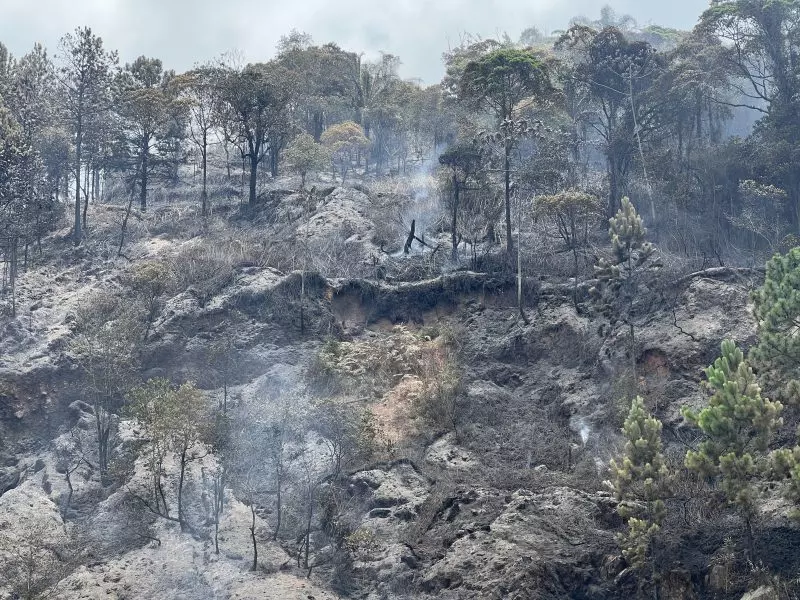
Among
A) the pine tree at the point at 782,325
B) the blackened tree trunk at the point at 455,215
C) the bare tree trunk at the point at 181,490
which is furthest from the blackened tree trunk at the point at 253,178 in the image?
the pine tree at the point at 782,325

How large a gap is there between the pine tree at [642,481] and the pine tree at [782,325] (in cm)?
288

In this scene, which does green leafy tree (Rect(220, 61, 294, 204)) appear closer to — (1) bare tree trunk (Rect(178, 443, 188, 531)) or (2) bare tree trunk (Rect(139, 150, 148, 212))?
(2) bare tree trunk (Rect(139, 150, 148, 212))

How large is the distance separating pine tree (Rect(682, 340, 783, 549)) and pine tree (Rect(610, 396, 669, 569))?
992 mm

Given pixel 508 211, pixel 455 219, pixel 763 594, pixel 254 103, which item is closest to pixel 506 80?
pixel 508 211

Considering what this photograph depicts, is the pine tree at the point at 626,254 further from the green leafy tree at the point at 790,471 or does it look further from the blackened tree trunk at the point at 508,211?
the green leafy tree at the point at 790,471

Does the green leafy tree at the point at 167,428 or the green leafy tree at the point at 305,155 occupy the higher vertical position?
the green leafy tree at the point at 305,155

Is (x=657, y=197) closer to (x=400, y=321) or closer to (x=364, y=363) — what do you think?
(x=400, y=321)

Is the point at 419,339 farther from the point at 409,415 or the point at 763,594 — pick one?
the point at 763,594

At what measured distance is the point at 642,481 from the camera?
21141 millimetres

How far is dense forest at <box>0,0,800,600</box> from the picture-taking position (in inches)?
880

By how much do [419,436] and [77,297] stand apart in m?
16.0

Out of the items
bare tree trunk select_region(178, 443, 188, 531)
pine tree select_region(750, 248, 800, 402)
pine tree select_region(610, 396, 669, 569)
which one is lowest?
bare tree trunk select_region(178, 443, 188, 531)

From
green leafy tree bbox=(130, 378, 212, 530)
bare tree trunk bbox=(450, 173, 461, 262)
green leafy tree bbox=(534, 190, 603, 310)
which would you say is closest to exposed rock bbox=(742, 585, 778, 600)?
green leafy tree bbox=(130, 378, 212, 530)

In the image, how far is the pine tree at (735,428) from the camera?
1977cm
